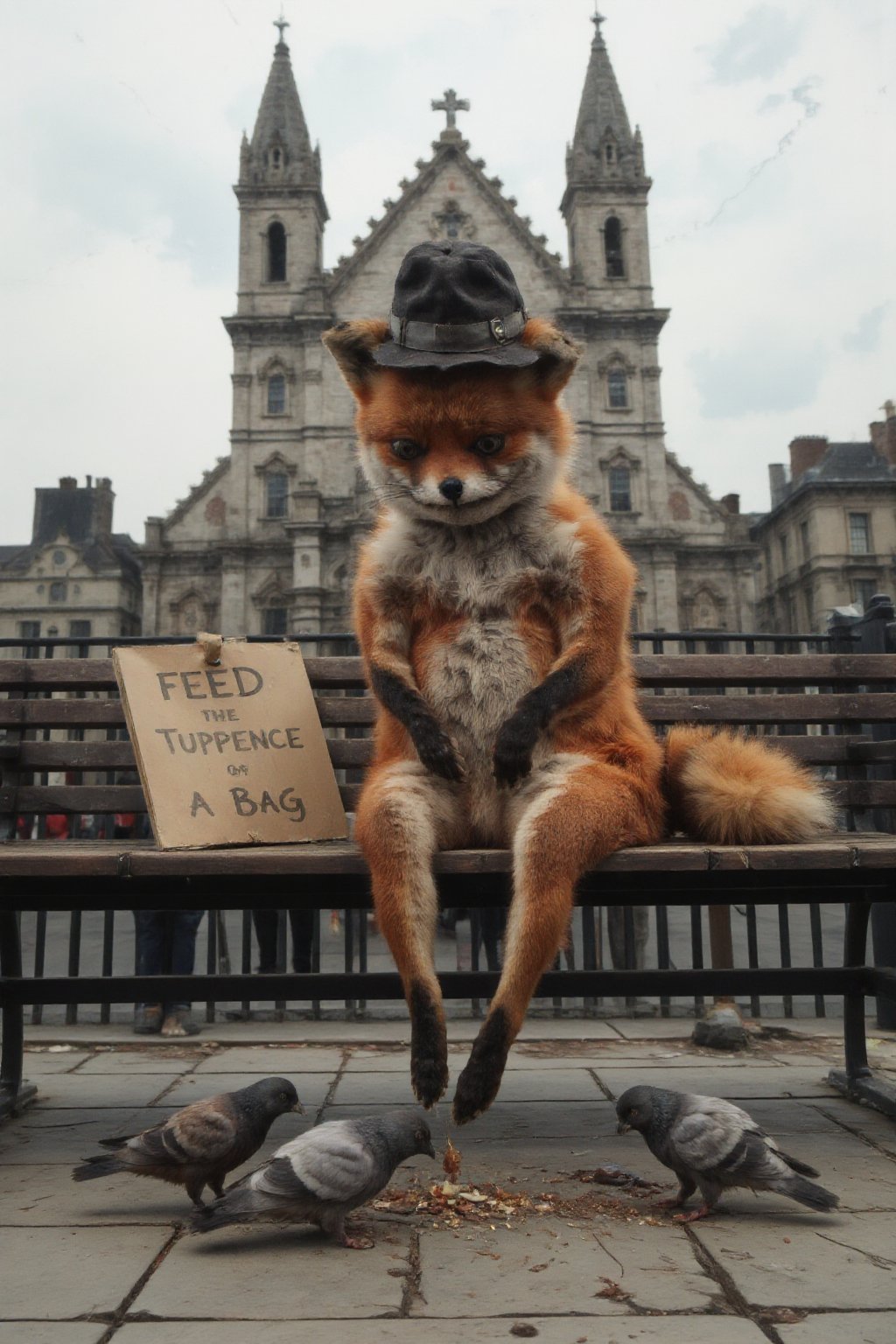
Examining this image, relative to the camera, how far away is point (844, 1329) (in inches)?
74.5

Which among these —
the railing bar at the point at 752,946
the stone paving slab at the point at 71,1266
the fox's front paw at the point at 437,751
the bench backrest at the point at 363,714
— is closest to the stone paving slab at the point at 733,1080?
the railing bar at the point at 752,946

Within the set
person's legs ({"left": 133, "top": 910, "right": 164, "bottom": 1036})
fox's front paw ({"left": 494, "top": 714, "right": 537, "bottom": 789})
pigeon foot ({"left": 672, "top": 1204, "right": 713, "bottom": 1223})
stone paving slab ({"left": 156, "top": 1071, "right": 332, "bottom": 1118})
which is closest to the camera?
pigeon foot ({"left": 672, "top": 1204, "right": 713, "bottom": 1223})

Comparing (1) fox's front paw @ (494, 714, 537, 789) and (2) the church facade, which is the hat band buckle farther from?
(2) the church facade

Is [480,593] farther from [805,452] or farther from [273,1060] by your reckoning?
[805,452]

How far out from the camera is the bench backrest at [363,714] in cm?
375

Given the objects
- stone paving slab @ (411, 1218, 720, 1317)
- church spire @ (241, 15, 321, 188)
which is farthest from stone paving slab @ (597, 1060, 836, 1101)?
church spire @ (241, 15, 321, 188)

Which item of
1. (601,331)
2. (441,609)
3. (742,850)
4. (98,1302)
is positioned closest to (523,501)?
(441,609)

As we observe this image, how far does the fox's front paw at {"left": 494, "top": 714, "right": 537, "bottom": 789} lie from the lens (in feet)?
9.09

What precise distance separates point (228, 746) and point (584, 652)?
1257 millimetres

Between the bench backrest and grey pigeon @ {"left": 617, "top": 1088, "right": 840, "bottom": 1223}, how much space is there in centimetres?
159

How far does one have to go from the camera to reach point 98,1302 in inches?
79.7

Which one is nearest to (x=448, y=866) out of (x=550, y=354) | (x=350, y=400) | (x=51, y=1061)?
(x=550, y=354)

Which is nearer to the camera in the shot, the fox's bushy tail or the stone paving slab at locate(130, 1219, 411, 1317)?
the stone paving slab at locate(130, 1219, 411, 1317)

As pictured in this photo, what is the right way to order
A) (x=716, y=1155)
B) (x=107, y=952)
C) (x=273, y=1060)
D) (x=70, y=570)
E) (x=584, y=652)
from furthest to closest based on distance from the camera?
(x=70, y=570) < (x=107, y=952) < (x=273, y=1060) < (x=584, y=652) < (x=716, y=1155)
